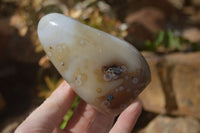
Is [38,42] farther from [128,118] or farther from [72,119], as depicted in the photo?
[128,118]

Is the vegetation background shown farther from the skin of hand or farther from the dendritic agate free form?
the dendritic agate free form

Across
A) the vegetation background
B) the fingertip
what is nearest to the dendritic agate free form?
the fingertip

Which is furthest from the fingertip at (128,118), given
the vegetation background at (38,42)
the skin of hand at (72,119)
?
Answer: the vegetation background at (38,42)

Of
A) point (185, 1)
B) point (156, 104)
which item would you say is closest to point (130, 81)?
point (156, 104)

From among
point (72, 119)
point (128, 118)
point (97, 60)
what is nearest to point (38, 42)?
point (72, 119)

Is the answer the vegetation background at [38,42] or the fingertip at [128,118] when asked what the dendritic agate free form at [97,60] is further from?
the vegetation background at [38,42]

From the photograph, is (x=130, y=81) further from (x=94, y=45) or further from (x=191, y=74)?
(x=191, y=74)
